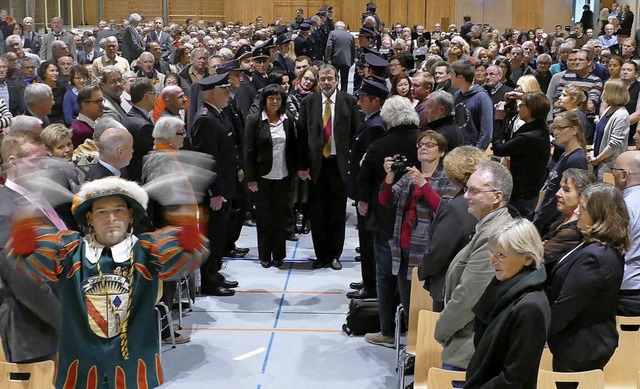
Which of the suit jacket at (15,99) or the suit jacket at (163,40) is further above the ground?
the suit jacket at (163,40)

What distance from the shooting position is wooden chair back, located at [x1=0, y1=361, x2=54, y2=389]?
4008mm

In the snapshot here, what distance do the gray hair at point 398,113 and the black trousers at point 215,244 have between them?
195 centimetres

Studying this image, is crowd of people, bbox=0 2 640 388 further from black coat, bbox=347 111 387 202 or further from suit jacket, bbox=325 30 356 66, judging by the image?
suit jacket, bbox=325 30 356 66

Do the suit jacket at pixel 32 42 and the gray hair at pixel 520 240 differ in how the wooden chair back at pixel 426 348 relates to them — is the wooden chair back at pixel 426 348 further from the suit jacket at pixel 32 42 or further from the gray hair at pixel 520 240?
the suit jacket at pixel 32 42

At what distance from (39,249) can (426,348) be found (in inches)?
88.1

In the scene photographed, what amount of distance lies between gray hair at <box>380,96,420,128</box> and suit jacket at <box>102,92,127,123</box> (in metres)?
2.38

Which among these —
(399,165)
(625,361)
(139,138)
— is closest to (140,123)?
(139,138)

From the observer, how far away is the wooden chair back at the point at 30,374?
4.01 metres

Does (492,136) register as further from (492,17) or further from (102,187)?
(492,17)

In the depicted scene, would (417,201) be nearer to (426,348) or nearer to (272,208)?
(426,348)

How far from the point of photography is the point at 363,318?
21.9ft

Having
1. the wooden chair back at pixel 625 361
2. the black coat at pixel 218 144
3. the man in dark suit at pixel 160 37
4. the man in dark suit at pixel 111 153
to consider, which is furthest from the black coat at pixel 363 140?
the man in dark suit at pixel 160 37

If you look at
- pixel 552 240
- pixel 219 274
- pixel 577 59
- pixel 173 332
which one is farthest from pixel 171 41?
pixel 552 240

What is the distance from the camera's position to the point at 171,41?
20.1m
